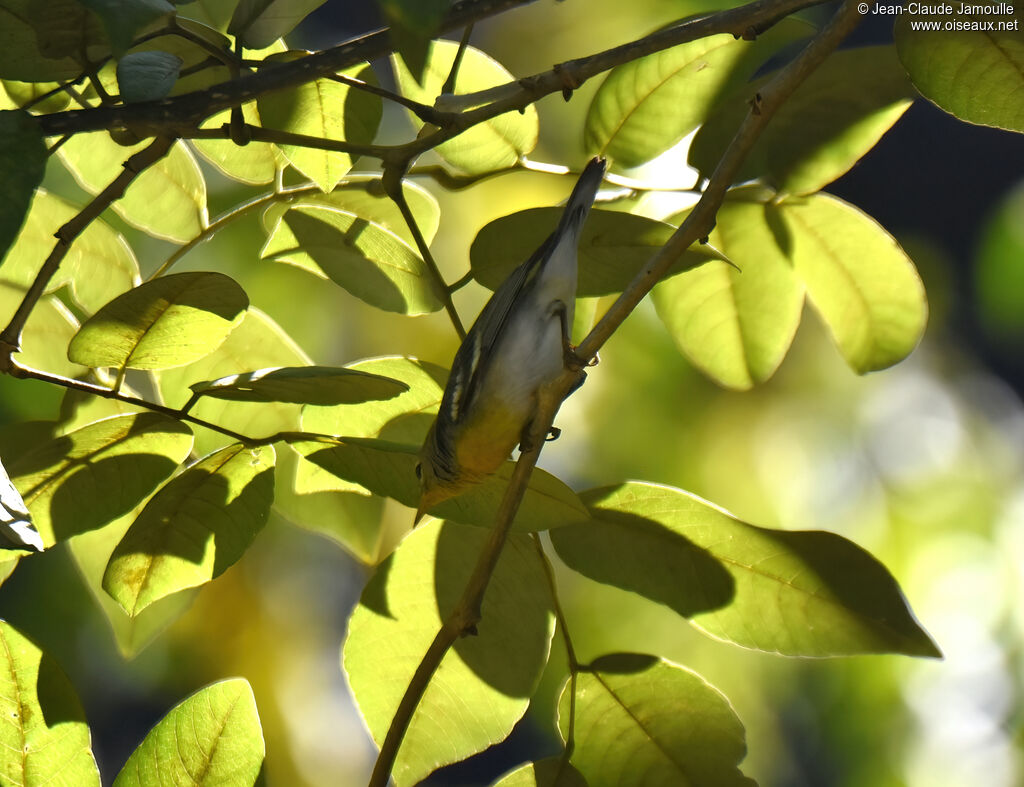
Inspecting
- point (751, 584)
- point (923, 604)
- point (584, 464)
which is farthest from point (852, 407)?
point (751, 584)

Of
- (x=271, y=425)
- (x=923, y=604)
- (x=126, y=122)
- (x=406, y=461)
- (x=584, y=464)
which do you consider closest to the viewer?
(x=126, y=122)

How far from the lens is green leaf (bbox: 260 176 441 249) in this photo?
81 centimetres

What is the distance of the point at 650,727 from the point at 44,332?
58 centimetres

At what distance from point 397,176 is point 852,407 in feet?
5.34

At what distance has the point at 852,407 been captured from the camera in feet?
6.77

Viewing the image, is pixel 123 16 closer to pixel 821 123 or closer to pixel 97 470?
pixel 97 470

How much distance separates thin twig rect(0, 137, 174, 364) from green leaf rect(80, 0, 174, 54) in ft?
0.38

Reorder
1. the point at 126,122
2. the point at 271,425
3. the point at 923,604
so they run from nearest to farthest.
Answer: the point at 126,122, the point at 271,425, the point at 923,604

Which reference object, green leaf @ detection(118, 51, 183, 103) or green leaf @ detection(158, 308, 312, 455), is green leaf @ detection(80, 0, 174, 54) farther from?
green leaf @ detection(158, 308, 312, 455)

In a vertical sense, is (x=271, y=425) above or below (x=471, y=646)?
above

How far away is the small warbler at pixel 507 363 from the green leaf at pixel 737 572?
0.12m

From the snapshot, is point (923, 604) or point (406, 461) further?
point (923, 604)

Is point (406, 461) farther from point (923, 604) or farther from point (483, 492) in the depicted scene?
point (923, 604)

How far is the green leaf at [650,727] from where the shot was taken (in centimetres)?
63
